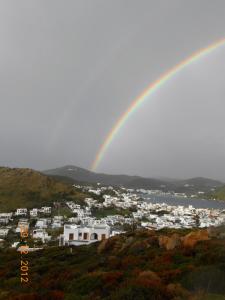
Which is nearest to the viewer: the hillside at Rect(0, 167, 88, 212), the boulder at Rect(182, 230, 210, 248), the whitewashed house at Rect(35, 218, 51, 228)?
the boulder at Rect(182, 230, 210, 248)

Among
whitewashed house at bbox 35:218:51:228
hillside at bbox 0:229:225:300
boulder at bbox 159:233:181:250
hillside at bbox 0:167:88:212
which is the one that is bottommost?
whitewashed house at bbox 35:218:51:228

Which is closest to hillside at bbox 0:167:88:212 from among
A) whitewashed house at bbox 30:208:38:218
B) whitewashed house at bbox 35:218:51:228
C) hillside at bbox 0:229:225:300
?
whitewashed house at bbox 30:208:38:218

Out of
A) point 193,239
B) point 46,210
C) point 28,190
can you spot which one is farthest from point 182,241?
point 28,190

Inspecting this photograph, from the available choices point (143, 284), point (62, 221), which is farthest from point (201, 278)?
point (62, 221)

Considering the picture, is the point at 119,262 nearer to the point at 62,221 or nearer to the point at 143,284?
the point at 143,284

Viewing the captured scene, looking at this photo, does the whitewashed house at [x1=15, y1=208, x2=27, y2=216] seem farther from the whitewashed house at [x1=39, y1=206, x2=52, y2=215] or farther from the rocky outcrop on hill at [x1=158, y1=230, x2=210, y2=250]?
the rocky outcrop on hill at [x1=158, y1=230, x2=210, y2=250]

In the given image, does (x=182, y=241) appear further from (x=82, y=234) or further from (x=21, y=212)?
(x=21, y=212)
